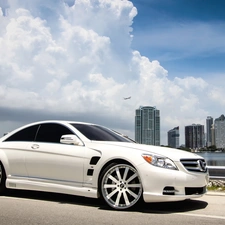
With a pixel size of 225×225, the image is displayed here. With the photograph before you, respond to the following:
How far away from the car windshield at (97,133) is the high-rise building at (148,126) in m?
34.4

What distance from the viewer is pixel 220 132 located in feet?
414

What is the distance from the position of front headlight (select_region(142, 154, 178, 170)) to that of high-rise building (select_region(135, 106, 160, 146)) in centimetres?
3571

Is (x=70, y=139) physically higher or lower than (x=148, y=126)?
lower

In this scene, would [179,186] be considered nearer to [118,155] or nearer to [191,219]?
[191,219]

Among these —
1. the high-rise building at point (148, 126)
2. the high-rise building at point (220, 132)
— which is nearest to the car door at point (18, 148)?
the high-rise building at point (148, 126)

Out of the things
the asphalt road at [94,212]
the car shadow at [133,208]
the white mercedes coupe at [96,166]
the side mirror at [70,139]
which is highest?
the side mirror at [70,139]

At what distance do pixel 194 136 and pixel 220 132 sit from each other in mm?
8953

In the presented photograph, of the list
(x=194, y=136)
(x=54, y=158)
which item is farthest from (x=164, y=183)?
(x=194, y=136)

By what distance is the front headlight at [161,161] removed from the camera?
568 cm

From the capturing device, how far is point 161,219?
5207 millimetres

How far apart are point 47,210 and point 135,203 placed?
140 centimetres

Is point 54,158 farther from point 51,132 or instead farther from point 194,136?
point 194,136

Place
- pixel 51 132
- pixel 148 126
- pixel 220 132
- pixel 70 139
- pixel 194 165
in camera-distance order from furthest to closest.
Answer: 1. pixel 220 132
2. pixel 148 126
3. pixel 51 132
4. pixel 70 139
5. pixel 194 165

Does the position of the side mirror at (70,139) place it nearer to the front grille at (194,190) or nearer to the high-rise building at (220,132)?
the front grille at (194,190)
